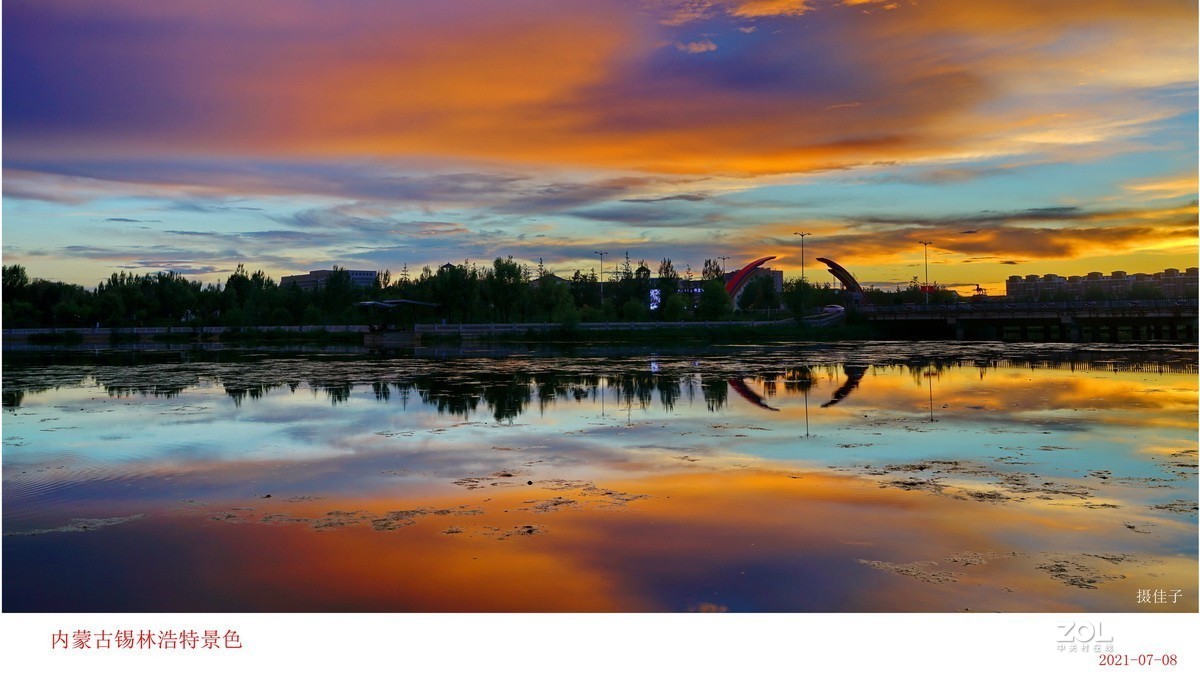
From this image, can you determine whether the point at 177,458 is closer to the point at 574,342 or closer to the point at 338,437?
the point at 338,437

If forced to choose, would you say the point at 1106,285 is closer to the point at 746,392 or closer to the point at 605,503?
the point at 746,392

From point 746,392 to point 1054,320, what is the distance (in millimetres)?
61537

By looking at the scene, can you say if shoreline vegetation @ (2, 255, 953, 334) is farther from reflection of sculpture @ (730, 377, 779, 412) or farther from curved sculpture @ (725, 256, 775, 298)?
reflection of sculpture @ (730, 377, 779, 412)

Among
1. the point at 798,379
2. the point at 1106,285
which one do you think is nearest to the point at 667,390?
the point at 798,379

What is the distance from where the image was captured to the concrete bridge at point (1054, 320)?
6738cm

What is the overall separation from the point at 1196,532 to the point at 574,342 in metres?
57.0

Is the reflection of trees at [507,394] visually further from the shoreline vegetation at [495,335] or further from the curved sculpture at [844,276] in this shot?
the curved sculpture at [844,276]

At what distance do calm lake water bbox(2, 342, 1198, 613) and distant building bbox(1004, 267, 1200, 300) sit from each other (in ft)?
309

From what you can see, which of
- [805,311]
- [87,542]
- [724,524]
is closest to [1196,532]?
[724,524]

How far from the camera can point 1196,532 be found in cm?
999

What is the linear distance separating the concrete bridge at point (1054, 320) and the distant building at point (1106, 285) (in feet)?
64.9

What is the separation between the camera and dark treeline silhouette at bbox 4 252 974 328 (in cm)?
8681

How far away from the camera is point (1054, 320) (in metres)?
75.6

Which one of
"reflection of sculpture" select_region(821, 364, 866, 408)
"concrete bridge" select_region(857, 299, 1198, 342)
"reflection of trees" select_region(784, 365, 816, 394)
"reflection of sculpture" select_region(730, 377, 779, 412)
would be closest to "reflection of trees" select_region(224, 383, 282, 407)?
"reflection of sculpture" select_region(730, 377, 779, 412)
